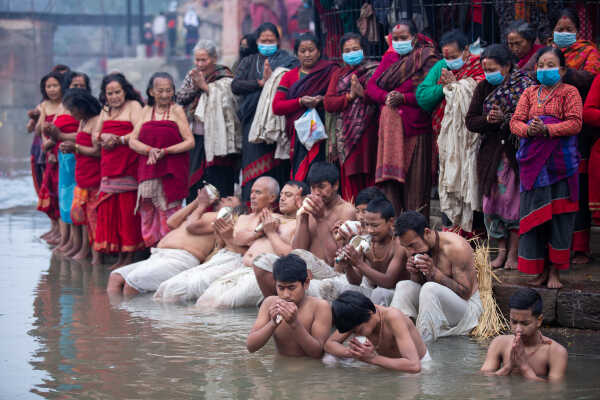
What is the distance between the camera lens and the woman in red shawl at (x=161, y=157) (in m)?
8.73

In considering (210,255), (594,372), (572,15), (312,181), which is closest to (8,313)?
(210,255)

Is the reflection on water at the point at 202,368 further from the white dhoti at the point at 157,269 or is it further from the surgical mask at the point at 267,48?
the surgical mask at the point at 267,48

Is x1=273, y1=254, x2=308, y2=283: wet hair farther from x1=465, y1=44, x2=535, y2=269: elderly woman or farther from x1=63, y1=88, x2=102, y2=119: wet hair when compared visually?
x1=63, y1=88, x2=102, y2=119: wet hair

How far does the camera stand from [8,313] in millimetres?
6992

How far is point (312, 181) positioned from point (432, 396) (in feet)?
8.55

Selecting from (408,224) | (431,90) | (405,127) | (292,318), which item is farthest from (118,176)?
(292,318)

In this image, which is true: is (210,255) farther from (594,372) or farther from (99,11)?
(99,11)

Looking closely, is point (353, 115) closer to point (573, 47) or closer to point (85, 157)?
point (573, 47)

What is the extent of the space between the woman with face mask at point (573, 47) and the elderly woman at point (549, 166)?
68 centimetres

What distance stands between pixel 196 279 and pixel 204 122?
205 cm

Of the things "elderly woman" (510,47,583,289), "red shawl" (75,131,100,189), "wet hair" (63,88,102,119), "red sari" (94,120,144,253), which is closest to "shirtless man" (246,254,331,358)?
"elderly woman" (510,47,583,289)

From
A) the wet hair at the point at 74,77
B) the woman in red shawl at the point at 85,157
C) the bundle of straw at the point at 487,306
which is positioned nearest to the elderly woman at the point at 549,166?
the bundle of straw at the point at 487,306

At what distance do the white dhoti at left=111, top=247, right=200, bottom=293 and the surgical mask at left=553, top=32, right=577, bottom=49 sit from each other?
359cm

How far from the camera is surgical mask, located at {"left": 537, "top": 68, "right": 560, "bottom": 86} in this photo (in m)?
6.09
